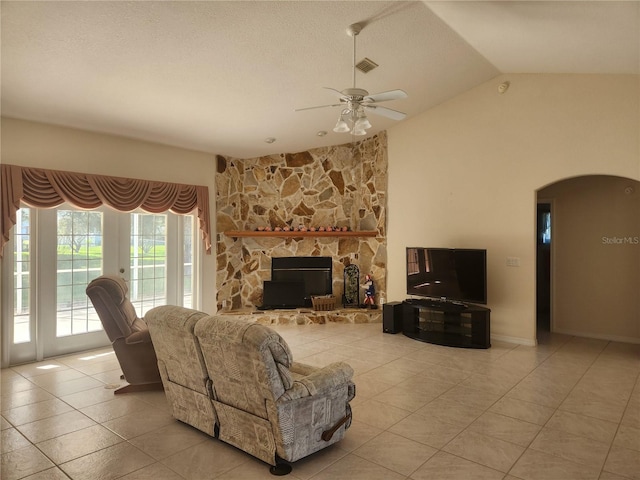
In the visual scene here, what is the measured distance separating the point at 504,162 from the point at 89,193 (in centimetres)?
567

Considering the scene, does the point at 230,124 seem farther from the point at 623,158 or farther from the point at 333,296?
the point at 623,158

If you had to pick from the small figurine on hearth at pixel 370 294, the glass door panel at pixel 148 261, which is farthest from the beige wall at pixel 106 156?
the small figurine on hearth at pixel 370 294

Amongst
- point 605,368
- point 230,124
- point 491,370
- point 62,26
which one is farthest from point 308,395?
point 230,124

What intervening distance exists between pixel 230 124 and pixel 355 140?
2566 mm

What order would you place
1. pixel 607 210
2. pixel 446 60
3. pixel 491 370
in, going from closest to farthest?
Result: pixel 491 370
pixel 446 60
pixel 607 210

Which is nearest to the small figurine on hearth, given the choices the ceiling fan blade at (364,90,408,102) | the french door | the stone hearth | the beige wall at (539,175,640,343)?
the stone hearth

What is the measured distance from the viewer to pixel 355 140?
7562 mm

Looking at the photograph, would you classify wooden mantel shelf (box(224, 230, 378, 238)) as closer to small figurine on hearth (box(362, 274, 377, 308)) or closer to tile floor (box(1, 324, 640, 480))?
small figurine on hearth (box(362, 274, 377, 308))

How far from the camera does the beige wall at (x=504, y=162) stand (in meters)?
4.97

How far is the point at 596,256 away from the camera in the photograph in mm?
5973

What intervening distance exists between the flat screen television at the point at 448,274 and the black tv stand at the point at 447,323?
0.15 metres

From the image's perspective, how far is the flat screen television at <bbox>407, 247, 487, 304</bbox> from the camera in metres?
5.59

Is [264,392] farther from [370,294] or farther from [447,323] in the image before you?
[370,294]

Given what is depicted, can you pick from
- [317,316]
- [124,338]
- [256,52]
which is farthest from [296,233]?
[124,338]
